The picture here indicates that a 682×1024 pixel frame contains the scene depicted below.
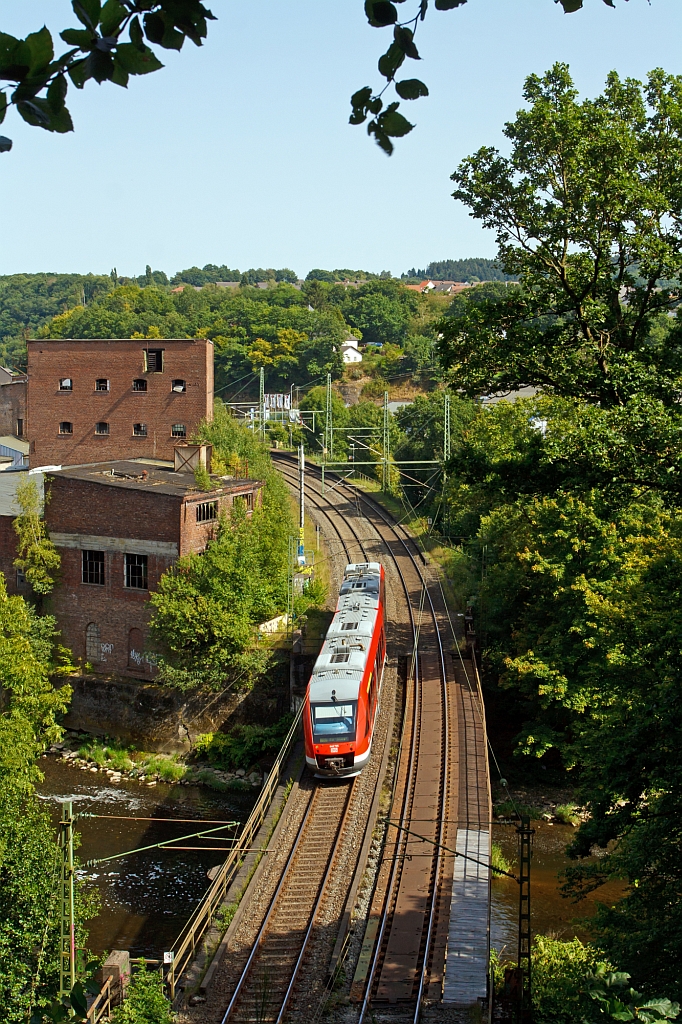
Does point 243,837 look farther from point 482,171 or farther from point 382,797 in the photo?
point 482,171

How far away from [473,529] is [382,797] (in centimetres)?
1782

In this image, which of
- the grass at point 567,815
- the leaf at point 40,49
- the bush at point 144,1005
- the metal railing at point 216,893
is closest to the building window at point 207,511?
the metal railing at point 216,893

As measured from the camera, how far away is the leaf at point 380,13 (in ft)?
11.7

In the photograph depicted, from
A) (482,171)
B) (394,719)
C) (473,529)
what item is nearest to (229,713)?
(394,719)

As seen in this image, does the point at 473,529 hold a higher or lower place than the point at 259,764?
higher

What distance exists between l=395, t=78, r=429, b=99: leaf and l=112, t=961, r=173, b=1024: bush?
12.2m

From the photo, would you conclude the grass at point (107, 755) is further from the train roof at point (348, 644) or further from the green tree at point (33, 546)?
the train roof at point (348, 644)

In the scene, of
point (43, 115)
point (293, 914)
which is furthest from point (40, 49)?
point (293, 914)

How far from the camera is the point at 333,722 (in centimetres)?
2089

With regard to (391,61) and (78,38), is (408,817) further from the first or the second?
(78,38)

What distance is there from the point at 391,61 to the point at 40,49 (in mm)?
1322

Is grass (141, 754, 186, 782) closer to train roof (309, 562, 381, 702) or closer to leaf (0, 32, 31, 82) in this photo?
train roof (309, 562, 381, 702)

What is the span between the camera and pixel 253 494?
3384 centimetres

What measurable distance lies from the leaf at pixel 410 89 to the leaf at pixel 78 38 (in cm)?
114
